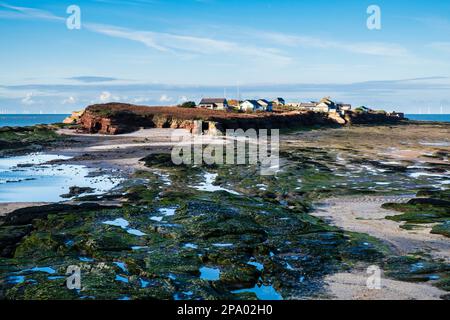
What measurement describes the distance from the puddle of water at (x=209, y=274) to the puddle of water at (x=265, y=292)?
3.80 feet

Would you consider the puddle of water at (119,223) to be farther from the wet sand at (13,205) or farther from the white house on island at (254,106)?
the white house on island at (254,106)

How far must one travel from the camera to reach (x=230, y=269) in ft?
48.8

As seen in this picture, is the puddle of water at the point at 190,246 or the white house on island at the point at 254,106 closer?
the puddle of water at the point at 190,246

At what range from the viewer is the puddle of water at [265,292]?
1299 cm

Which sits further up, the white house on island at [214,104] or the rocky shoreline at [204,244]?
the white house on island at [214,104]

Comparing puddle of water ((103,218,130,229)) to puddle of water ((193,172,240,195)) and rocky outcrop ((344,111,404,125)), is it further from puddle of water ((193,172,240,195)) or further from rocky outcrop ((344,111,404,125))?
rocky outcrop ((344,111,404,125))

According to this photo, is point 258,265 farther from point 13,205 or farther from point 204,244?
point 13,205

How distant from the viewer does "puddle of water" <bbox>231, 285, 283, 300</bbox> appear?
42.6 feet

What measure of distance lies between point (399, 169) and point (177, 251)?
26.5 metres

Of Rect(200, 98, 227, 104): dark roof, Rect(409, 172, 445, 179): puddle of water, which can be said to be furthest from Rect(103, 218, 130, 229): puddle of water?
Rect(200, 98, 227, 104): dark roof

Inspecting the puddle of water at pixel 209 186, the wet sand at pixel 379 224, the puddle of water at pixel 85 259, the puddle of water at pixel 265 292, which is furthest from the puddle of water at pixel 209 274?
the puddle of water at pixel 209 186
